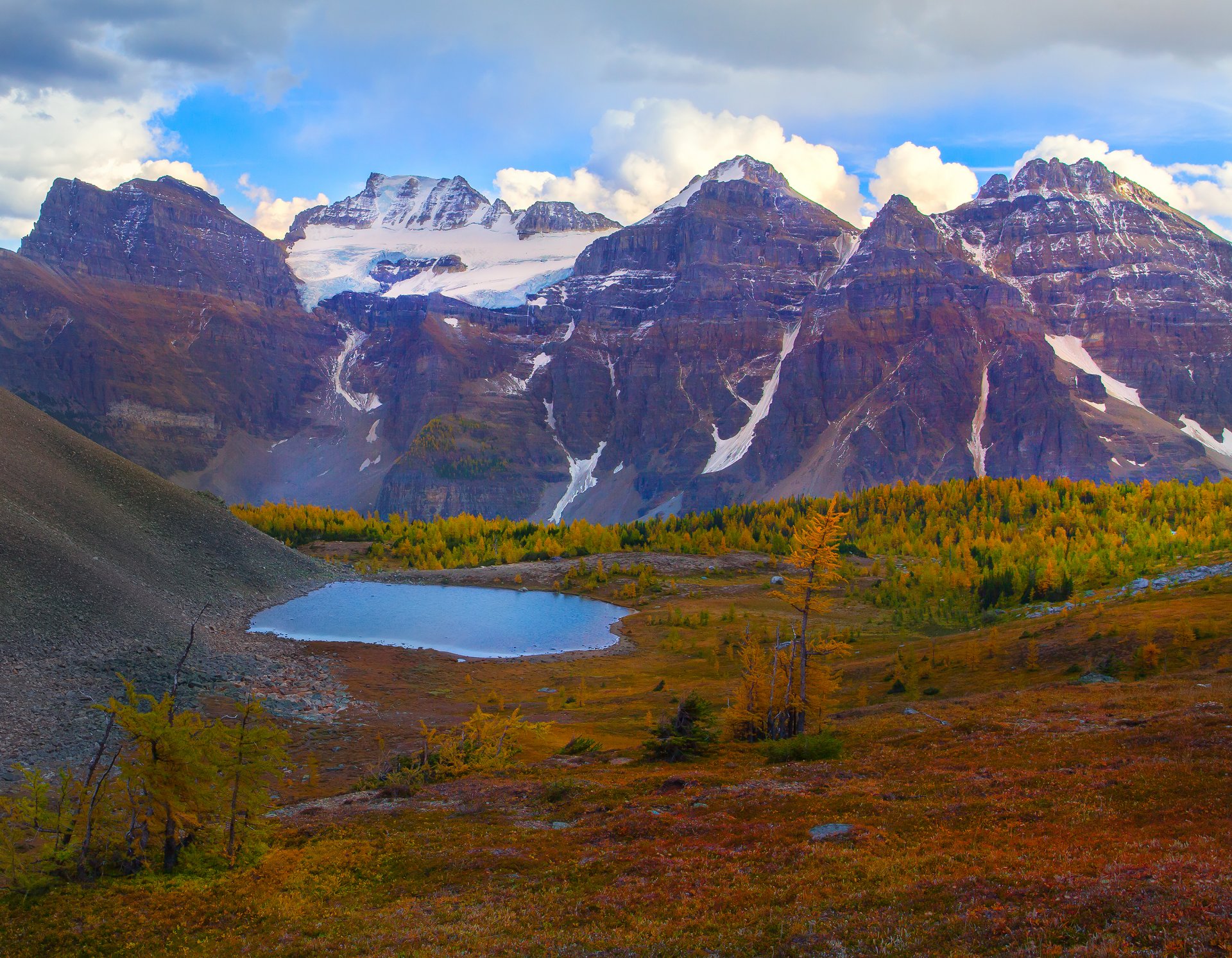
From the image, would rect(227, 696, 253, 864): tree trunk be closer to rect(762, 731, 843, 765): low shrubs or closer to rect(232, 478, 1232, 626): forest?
rect(762, 731, 843, 765): low shrubs

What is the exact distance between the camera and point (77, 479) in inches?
3765

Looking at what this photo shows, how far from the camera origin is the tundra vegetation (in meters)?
17.3

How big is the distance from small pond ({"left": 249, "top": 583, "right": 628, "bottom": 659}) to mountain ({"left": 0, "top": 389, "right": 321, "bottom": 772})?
21.7 feet

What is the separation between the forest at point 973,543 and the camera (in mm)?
114438

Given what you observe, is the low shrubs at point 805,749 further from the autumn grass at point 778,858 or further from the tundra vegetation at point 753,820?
the autumn grass at point 778,858

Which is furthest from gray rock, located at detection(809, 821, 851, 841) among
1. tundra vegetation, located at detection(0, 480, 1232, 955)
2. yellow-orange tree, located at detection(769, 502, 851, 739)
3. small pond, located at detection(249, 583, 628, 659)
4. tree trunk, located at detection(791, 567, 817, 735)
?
small pond, located at detection(249, 583, 628, 659)

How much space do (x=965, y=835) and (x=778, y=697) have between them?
23.0 metres

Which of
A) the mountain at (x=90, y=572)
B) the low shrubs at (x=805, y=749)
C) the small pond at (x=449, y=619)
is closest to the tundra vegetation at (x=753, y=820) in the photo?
the low shrubs at (x=805, y=749)

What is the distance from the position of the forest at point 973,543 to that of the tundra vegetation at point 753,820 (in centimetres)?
4326

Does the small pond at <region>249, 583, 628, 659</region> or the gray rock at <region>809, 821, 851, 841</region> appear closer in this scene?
the gray rock at <region>809, 821, 851, 841</region>

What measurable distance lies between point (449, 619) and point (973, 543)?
102 m

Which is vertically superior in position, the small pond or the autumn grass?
the autumn grass

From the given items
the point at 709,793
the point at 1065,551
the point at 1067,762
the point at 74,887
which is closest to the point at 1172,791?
the point at 1067,762

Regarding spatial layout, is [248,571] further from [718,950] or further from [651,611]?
[718,950]
